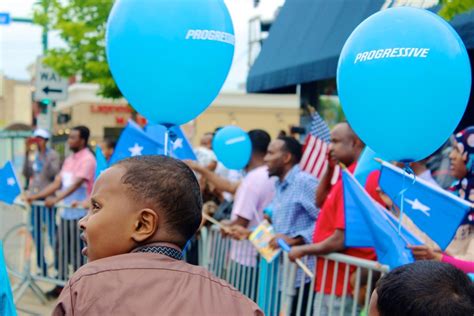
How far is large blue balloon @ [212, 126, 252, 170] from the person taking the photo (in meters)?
7.48

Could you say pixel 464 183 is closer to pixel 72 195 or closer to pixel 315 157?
pixel 315 157

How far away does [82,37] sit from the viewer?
1823 centimetres

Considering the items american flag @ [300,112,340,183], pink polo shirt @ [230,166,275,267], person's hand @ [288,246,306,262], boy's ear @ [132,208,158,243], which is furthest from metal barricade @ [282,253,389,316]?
boy's ear @ [132,208,158,243]

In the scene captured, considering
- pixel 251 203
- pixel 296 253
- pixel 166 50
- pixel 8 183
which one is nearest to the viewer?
pixel 166 50

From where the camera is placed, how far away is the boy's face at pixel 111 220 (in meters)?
2.01

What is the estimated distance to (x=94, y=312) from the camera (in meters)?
1.79

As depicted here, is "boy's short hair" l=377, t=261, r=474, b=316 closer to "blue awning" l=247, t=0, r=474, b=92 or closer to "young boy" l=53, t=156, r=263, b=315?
"young boy" l=53, t=156, r=263, b=315

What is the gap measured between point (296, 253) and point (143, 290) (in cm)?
310

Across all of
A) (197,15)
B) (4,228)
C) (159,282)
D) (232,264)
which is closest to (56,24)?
(4,228)

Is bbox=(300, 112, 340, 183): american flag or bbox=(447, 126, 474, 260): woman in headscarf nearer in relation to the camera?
bbox=(447, 126, 474, 260): woman in headscarf

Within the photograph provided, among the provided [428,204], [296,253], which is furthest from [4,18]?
[428,204]

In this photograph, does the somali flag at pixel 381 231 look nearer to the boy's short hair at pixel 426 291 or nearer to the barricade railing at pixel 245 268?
the barricade railing at pixel 245 268

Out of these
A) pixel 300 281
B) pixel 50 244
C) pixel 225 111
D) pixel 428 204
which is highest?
pixel 428 204

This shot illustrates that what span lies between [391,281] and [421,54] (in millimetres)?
1751
